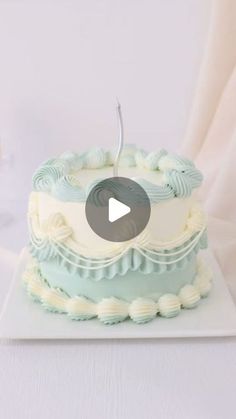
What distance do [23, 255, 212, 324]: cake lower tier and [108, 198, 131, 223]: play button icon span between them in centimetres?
11

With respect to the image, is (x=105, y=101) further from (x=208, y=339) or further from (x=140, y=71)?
(x=208, y=339)

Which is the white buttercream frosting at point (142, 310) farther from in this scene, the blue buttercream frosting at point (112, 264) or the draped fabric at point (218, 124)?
the draped fabric at point (218, 124)

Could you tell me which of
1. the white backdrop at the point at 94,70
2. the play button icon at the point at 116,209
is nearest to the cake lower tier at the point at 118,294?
the play button icon at the point at 116,209

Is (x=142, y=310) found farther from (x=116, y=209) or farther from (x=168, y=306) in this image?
(x=116, y=209)

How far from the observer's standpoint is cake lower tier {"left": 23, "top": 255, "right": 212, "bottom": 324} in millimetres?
1137

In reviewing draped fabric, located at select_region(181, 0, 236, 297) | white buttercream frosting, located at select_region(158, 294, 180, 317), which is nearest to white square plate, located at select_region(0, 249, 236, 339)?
white buttercream frosting, located at select_region(158, 294, 180, 317)

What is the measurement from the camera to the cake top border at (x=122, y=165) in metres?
1.12

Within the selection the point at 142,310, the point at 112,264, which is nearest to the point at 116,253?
the point at 112,264

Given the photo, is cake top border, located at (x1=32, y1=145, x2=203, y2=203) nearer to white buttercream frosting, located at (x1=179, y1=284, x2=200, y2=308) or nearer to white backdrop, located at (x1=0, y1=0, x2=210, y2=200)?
white buttercream frosting, located at (x1=179, y1=284, x2=200, y2=308)

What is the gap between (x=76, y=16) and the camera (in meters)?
1.88

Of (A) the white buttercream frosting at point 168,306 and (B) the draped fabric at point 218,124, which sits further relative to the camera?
(B) the draped fabric at point 218,124

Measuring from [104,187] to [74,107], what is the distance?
3.08 feet

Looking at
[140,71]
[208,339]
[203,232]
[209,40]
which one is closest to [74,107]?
[140,71]
